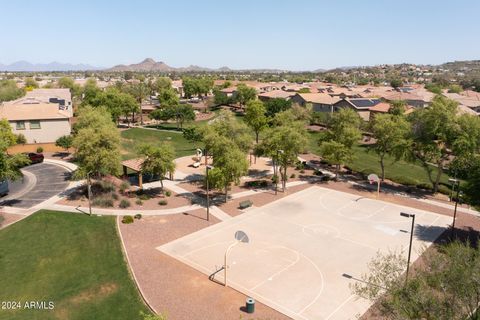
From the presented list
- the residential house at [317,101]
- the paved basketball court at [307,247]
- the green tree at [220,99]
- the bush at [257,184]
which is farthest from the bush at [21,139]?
the residential house at [317,101]

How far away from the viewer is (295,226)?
124 feet

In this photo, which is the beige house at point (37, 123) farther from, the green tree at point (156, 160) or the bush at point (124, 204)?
the bush at point (124, 204)

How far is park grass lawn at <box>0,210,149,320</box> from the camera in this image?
2462 centimetres

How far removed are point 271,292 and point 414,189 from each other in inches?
1373

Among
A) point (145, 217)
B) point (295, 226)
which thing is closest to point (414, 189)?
point (295, 226)

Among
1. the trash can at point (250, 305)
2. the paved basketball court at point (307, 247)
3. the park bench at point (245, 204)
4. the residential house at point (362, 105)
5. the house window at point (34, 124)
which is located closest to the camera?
the trash can at point (250, 305)

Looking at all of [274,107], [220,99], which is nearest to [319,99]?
[274,107]

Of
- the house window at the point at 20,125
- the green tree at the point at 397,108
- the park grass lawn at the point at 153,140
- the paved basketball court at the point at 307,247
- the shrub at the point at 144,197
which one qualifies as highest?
the green tree at the point at 397,108

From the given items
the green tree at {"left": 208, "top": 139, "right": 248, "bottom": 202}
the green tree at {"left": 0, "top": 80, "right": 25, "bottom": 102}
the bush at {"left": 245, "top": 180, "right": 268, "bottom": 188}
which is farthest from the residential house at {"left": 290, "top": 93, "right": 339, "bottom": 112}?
the green tree at {"left": 0, "top": 80, "right": 25, "bottom": 102}

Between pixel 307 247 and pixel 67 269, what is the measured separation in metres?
21.4

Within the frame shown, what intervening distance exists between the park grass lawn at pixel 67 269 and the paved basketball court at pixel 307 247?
5650 mm

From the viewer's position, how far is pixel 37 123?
2621 inches

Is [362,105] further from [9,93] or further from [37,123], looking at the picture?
[9,93]

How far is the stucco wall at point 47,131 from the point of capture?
217ft
